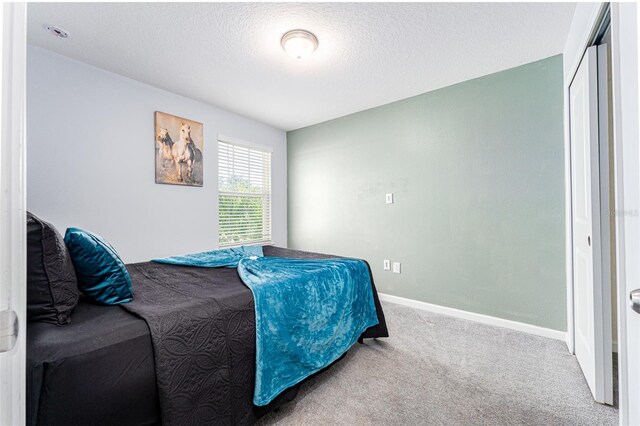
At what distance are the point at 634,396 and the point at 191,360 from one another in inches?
51.8

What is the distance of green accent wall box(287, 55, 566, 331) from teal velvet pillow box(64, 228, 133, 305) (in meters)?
2.84

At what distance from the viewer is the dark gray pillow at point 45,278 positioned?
1.02m

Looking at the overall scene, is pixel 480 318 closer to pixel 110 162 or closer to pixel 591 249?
pixel 591 249

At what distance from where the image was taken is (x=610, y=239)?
63.4 inches

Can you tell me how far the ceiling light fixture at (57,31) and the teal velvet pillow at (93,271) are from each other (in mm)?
1826

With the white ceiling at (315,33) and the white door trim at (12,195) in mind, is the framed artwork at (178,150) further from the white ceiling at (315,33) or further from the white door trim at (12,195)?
the white door trim at (12,195)

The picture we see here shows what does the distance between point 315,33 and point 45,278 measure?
219 cm

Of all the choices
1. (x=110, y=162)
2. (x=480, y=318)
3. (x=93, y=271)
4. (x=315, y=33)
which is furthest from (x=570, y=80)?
(x=110, y=162)

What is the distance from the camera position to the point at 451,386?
68.7 inches

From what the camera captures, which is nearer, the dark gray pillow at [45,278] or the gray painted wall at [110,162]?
the dark gray pillow at [45,278]

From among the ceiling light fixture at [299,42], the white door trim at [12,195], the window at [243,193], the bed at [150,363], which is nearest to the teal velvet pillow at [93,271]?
the bed at [150,363]

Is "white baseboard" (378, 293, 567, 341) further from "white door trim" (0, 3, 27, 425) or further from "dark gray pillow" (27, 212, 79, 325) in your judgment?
"white door trim" (0, 3, 27, 425)

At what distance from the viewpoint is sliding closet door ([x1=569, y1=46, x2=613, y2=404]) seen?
1582 millimetres

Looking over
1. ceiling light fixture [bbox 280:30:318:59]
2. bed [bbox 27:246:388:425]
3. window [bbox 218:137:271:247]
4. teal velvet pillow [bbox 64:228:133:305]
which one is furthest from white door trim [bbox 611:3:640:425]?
window [bbox 218:137:271:247]
